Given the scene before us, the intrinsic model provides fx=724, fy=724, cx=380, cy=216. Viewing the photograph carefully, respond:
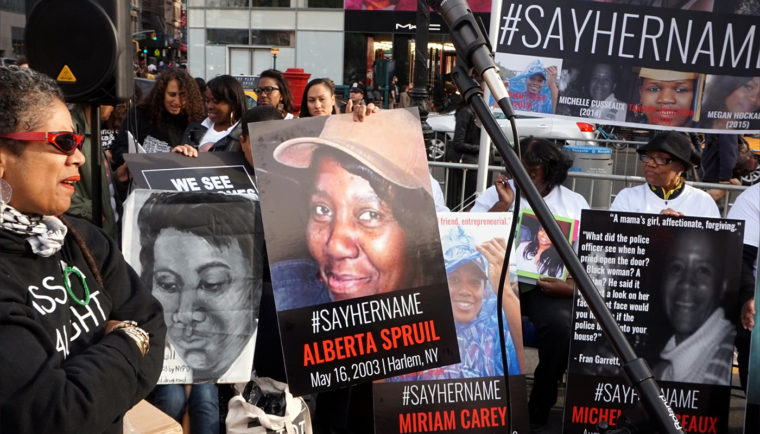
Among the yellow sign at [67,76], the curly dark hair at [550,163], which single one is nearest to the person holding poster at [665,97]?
the curly dark hair at [550,163]

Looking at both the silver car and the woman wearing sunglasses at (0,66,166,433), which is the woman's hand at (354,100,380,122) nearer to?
the woman wearing sunglasses at (0,66,166,433)

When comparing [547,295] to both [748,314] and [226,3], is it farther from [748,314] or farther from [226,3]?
[226,3]

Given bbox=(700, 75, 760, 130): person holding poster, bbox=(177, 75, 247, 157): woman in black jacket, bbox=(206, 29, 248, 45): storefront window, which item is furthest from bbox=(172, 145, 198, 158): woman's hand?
bbox=(206, 29, 248, 45): storefront window

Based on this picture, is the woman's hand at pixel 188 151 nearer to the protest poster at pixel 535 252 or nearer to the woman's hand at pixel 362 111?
the woman's hand at pixel 362 111

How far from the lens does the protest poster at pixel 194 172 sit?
3.51 meters

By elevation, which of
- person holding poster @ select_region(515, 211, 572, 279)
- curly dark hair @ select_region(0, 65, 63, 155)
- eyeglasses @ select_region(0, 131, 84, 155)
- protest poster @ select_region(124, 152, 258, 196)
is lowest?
person holding poster @ select_region(515, 211, 572, 279)

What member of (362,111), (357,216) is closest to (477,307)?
(357,216)

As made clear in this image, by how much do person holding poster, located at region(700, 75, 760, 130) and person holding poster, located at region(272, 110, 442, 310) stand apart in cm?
174

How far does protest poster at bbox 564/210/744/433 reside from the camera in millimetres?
3551

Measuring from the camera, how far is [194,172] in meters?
3.64

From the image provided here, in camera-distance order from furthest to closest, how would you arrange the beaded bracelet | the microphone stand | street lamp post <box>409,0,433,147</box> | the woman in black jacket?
street lamp post <box>409,0,433,147</box> < the woman in black jacket < the beaded bracelet < the microphone stand

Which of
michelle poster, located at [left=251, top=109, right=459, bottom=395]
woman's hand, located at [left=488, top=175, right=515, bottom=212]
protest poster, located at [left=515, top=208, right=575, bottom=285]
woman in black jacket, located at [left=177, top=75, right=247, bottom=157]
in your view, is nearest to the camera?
michelle poster, located at [left=251, top=109, right=459, bottom=395]

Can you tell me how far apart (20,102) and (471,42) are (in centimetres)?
109

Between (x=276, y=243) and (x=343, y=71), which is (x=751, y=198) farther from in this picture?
(x=343, y=71)
